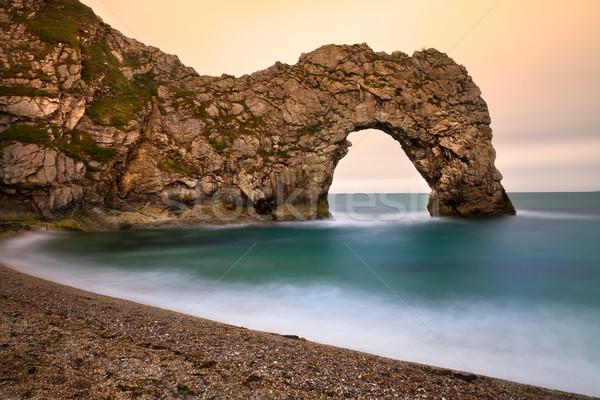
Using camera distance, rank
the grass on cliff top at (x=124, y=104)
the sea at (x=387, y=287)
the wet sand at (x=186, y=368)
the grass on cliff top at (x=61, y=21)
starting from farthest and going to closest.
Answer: the grass on cliff top at (x=124, y=104) → the grass on cliff top at (x=61, y=21) → the sea at (x=387, y=287) → the wet sand at (x=186, y=368)

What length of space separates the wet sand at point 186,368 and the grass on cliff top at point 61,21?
2844 centimetres

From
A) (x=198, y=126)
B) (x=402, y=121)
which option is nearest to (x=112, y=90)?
(x=198, y=126)

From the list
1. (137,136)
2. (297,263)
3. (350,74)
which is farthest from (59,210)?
(350,74)

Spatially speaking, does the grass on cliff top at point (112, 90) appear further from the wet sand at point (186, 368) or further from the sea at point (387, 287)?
the wet sand at point (186, 368)

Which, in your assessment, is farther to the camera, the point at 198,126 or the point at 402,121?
the point at 402,121

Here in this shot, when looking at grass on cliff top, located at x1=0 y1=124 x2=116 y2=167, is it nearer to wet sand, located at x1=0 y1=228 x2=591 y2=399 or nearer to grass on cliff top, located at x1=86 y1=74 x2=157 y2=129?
grass on cliff top, located at x1=86 y1=74 x2=157 y2=129

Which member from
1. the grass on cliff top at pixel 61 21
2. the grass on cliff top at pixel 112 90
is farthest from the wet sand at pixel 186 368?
the grass on cliff top at pixel 61 21

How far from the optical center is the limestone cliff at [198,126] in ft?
73.2

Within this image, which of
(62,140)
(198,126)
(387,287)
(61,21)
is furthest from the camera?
(198,126)

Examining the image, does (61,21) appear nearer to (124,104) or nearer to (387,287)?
(124,104)

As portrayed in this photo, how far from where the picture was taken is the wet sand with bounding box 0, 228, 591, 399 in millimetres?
3592

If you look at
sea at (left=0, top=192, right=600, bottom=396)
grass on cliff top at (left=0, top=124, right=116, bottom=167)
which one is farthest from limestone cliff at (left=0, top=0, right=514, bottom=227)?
sea at (left=0, top=192, right=600, bottom=396)

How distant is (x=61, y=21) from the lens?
26.4 meters

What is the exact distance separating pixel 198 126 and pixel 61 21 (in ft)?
47.2
